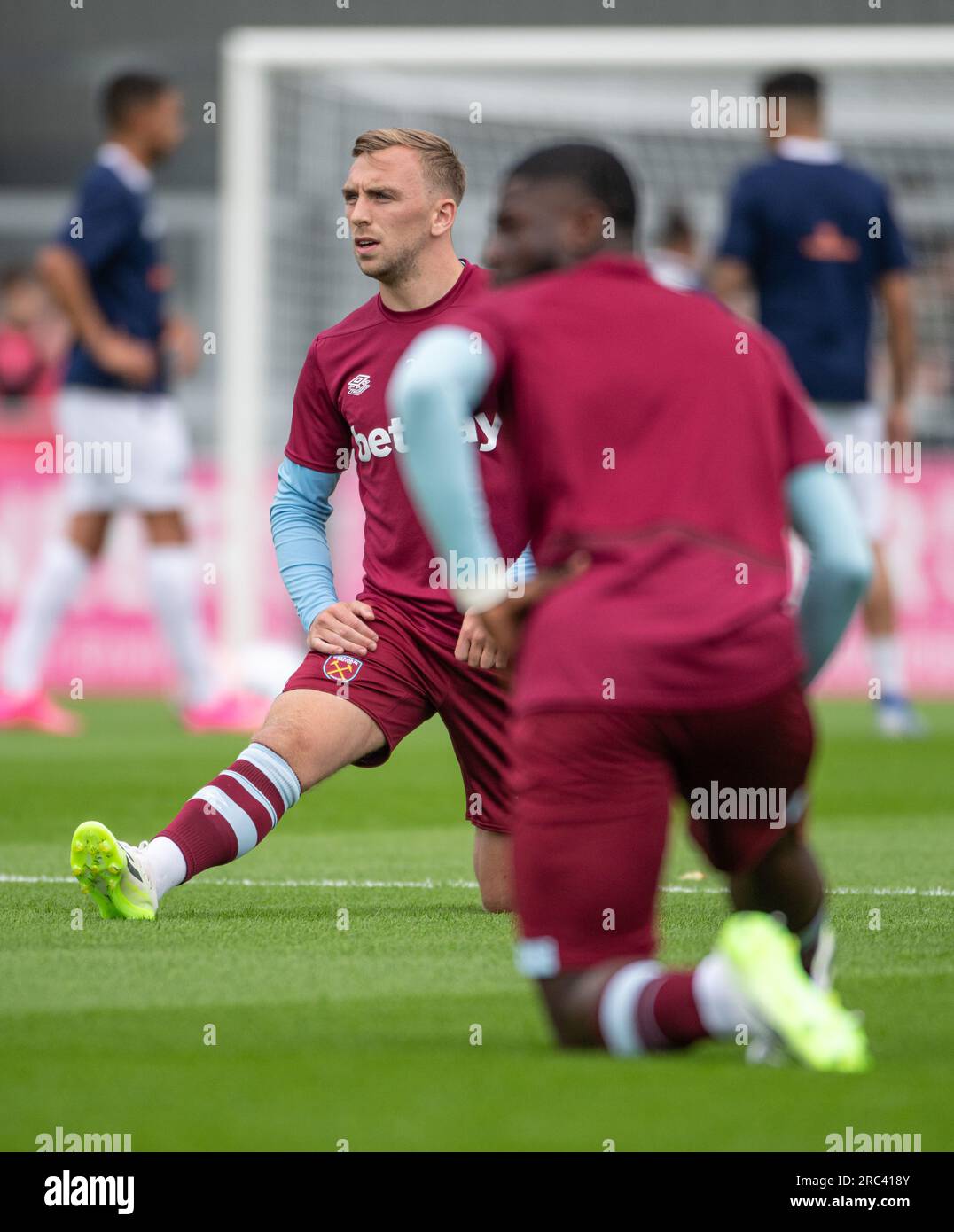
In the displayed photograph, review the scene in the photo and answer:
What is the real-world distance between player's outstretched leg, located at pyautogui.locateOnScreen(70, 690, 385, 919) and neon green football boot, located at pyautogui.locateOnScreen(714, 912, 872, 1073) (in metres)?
1.93

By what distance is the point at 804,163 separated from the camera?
9828 millimetres

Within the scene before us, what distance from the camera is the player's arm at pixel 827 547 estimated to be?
3.56 m

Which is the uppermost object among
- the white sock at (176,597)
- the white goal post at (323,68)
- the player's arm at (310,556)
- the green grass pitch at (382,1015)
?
the white goal post at (323,68)

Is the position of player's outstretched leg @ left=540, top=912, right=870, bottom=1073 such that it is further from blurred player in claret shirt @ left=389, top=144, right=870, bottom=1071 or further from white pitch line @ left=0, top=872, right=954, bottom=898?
white pitch line @ left=0, top=872, right=954, bottom=898

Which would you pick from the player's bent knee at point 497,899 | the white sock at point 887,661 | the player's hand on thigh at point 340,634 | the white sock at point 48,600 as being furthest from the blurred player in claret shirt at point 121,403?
the player's bent knee at point 497,899

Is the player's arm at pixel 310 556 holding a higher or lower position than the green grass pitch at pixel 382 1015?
higher

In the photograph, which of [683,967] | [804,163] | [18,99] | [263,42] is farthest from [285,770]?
[18,99]

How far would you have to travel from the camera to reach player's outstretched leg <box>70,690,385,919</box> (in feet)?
15.9

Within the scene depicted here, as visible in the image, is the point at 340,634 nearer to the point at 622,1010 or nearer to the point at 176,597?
the point at 622,1010

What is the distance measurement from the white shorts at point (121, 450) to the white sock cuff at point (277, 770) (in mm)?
5454

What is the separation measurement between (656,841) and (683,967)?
0.95m

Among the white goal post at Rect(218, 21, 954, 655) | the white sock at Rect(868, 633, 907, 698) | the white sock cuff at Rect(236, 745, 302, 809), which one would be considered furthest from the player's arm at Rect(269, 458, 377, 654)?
the white goal post at Rect(218, 21, 954, 655)

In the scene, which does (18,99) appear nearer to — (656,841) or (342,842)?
(342,842)

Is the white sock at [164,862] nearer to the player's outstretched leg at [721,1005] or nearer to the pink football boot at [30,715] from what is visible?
the player's outstretched leg at [721,1005]
